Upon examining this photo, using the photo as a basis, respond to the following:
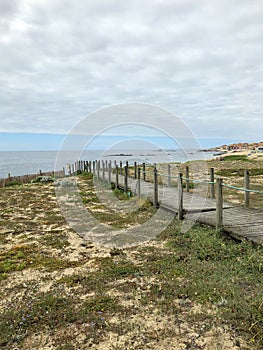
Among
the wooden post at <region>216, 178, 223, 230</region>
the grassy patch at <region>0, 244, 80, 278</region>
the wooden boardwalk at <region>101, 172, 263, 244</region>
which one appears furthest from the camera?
the wooden post at <region>216, 178, 223, 230</region>

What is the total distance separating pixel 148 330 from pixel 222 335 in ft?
2.94

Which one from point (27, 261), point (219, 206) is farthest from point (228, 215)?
point (27, 261)

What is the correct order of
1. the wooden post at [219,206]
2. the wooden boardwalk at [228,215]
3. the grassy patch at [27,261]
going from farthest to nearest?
the wooden post at [219,206] < the wooden boardwalk at [228,215] < the grassy patch at [27,261]

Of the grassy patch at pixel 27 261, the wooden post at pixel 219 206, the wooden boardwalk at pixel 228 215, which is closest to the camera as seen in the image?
the grassy patch at pixel 27 261

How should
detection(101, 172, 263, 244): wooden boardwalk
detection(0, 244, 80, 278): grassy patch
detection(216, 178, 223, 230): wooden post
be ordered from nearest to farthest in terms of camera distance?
1. detection(0, 244, 80, 278): grassy patch
2. detection(101, 172, 263, 244): wooden boardwalk
3. detection(216, 178, 223, 230): wooden post

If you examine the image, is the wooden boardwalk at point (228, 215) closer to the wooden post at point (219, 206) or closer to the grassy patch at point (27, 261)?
the wooden post at point (219, 206)

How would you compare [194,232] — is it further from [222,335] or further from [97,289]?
[222,335]

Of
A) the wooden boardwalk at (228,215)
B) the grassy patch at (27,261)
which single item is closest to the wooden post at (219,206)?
the wooden boardwalk at (228,215)

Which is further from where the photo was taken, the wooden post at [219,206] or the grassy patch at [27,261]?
the wooden post at [219,206]

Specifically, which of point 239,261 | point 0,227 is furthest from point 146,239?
point 0,227

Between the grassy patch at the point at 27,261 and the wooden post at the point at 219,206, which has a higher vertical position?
the wooden post at the point at 219,206

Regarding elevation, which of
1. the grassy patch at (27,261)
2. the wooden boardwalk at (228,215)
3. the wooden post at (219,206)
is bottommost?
the grassy patch at (27,261)

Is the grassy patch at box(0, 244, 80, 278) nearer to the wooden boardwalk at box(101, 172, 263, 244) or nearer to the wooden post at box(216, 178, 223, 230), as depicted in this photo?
the wooden post at box(216, 178, 223, 230)

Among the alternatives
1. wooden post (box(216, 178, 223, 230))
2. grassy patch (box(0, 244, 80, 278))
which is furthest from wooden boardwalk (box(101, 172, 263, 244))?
grassy patch (box(0, 244, 80, 278))
